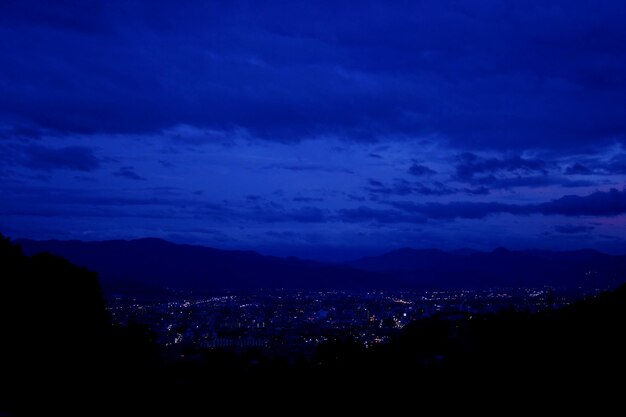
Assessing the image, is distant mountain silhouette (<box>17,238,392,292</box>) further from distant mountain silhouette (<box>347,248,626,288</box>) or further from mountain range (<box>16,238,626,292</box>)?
distant mountain silhouette (<box>347,248,626,288</box>)

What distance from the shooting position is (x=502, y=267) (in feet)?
439

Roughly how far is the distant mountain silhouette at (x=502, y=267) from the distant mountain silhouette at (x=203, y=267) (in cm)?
1480

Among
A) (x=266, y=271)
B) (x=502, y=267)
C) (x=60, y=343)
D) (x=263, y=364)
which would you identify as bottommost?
(x=263, y=364)

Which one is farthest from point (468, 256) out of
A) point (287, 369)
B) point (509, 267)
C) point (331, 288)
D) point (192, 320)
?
point (287, 369)

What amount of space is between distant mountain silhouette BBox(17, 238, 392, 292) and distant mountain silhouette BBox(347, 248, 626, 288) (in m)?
14.8

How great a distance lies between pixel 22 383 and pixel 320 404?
23.7 feet

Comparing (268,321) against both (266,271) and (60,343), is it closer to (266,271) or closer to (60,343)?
(60,343)

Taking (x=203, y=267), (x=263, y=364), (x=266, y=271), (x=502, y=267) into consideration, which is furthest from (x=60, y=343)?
(x=502, y=267)

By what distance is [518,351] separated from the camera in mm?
15508

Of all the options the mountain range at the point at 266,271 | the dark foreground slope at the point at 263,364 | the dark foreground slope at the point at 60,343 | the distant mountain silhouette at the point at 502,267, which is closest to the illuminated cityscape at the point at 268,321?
the dark foreground slope at the point at 60,343

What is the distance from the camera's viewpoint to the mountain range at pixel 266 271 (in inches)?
3691

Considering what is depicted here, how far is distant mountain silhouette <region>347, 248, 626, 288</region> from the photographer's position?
9919 centimetres

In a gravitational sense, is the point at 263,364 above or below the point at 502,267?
below

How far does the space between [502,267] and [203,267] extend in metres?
65.6
